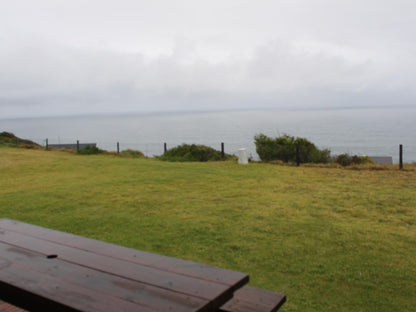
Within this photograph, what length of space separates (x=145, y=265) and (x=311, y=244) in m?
2.79

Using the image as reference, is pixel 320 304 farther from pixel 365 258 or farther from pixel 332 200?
pixel 332 200

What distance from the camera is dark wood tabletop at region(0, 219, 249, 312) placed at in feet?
5.57

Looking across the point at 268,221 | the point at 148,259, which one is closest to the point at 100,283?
the point at 148,259

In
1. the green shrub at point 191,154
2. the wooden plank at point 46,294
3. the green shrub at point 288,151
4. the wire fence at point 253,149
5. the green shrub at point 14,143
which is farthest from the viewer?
the green shrub at point 14,143

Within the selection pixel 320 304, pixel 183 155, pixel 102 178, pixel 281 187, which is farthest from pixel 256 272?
pixel 183 155

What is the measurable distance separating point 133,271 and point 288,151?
43.5ft

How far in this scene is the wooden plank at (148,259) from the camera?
197 centimetres

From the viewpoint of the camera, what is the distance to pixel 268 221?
5.34 metres

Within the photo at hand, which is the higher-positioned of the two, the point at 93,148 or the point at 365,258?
the point at 93,148

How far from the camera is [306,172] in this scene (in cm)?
1066

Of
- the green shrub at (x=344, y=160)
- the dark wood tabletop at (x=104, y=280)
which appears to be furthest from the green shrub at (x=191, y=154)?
the dark wood tabletop at (x=104, y=280)

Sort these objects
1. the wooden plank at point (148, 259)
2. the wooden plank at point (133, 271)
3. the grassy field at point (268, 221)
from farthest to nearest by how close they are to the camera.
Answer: the grassy field at point (268, 221)
the wooden plank at point (148, 259)
the wooden plank at point (133, 271)

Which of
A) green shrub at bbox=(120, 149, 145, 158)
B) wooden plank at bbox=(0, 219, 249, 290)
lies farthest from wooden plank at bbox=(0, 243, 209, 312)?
green shrub at bbox=(120, 149, 145, 158)

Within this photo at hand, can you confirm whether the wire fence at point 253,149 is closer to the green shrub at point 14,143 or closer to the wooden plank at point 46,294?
the green shrub at point 14,143
